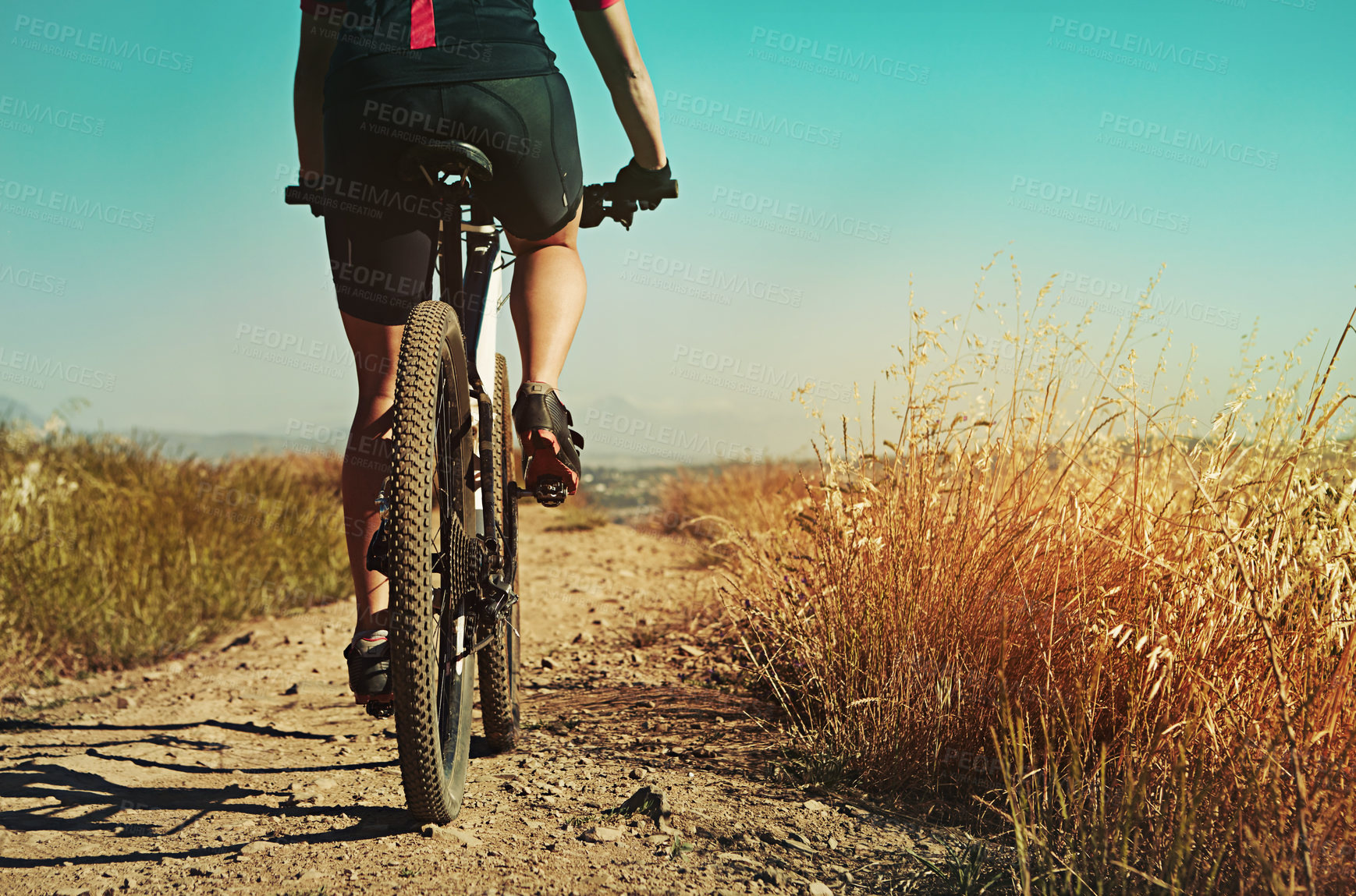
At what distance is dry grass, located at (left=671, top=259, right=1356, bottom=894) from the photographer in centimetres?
151

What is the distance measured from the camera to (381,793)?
2.16 m

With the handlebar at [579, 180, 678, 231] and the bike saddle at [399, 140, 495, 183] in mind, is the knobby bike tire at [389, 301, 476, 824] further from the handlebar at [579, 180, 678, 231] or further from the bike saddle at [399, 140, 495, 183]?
the handlebar at [579, 180, 678, 231]

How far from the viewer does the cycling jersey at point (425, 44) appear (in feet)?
5.98

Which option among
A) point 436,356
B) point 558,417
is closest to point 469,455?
point 558,417

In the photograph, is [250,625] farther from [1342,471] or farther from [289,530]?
[1342,471]

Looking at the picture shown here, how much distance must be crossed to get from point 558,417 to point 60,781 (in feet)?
5.75

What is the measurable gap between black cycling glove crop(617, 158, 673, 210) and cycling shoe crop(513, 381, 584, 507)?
2.49 ft

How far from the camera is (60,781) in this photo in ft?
7.78

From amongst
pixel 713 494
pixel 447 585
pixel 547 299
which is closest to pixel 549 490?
pixel 447 585

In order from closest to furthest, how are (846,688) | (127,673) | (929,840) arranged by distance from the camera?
(929,840), (846,688), (127,673)

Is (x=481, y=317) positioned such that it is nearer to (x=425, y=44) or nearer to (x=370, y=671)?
(x=425, y=44)

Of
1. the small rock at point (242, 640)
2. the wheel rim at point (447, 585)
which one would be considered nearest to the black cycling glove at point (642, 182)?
the wheel rim at point (447, 585)

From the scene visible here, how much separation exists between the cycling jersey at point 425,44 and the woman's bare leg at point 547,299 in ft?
1.37

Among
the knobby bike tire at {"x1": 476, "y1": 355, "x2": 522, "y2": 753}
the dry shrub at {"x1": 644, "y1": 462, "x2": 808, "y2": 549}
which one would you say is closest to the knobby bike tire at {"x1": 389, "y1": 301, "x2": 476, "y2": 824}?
the knobby bike tire at {"x1": 476, "y1": 355, "x2": 522, "y2": 753}
